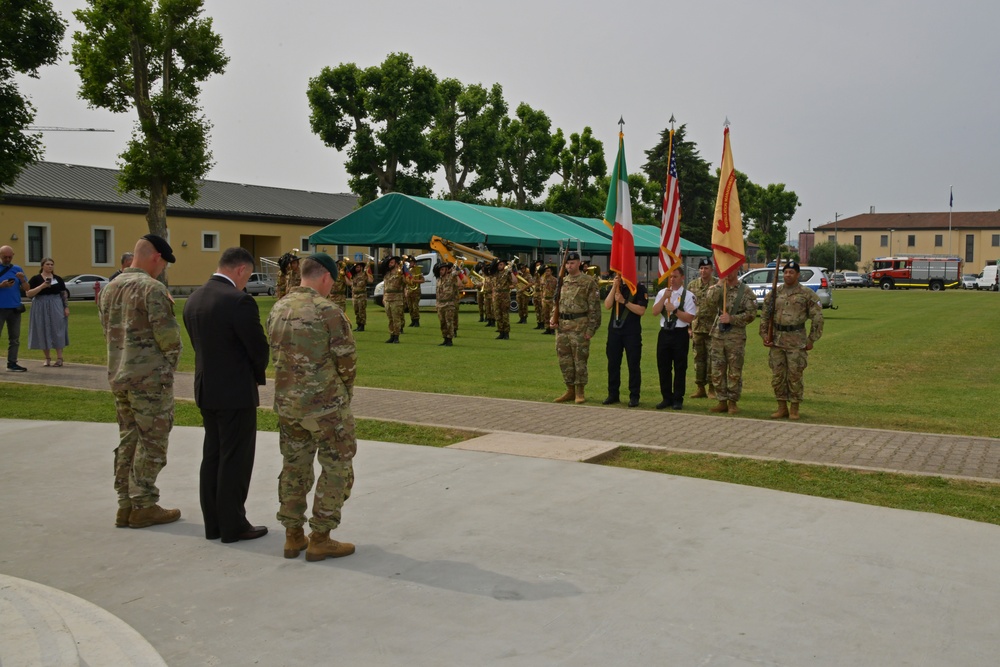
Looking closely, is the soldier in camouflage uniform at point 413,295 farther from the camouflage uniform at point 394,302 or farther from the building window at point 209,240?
the building window at point 209,240

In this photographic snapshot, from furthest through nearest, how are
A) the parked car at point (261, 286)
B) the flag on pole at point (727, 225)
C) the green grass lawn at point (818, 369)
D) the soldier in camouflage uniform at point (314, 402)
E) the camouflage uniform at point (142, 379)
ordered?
1. the parked car at point (261, 286)
2. the flag on pole at point (727, 225)
3. the green grass lawn at point (818, 369)
4. the camouflage uniform at point (142, 379)
5. the soldier in camouflage uniform at point (314, 402)

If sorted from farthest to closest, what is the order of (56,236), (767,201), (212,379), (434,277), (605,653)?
(767,201) → (56,236) → (434,277) → (212,379) → (605,653)

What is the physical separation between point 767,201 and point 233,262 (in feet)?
340

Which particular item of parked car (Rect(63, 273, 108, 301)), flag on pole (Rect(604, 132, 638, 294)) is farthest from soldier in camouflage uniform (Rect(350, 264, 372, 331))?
parked car (Rect(63, 273, 108, 301))

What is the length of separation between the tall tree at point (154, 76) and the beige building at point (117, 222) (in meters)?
2.77

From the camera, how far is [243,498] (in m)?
6.09

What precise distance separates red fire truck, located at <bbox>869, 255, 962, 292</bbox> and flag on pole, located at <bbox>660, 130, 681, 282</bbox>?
67.8 meters

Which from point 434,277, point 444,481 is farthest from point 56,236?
point 444,481

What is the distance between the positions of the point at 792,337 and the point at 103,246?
155ft

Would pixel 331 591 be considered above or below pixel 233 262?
below

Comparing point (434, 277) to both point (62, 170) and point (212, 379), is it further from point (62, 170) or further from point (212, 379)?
point (212, 379)

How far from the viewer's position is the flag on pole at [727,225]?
12453mm

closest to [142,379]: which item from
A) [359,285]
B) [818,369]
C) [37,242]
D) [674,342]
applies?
[674,342]

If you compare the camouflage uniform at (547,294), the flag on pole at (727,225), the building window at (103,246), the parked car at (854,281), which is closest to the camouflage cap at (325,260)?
the flag on pole at (727,225)
